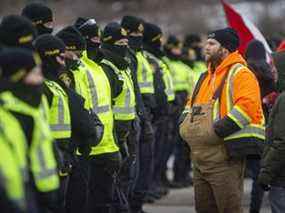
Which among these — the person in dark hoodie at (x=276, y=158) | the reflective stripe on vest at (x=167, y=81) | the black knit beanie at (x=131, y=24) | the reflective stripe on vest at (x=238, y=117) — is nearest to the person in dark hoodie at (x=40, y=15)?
the reflective stripe on vest at (x=238, y=117)

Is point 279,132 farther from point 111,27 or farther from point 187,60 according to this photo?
point 187,60

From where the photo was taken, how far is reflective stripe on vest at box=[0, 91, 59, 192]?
6.52 meters

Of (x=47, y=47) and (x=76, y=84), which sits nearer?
(x=47, y=47)

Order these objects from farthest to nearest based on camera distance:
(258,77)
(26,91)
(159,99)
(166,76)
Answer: (166,76) → (159,99) → (258,77) → (26,91)

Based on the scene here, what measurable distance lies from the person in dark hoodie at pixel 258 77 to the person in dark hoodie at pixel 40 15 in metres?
2.98

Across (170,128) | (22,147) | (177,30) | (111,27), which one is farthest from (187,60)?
(177,30)

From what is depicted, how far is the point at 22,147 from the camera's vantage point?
633 centimetres

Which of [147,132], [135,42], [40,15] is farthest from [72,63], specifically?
[135,42]

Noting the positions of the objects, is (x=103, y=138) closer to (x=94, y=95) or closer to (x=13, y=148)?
(x=94, y=95)

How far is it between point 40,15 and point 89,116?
3.93ft

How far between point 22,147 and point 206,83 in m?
3.57

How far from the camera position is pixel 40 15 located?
9516mm

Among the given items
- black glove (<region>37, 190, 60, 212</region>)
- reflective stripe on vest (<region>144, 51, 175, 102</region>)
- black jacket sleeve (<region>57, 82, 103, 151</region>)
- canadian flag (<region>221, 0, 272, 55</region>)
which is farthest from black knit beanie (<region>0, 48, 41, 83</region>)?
reflective stripe on vest (<region>144, 51, 175, 102</region>)

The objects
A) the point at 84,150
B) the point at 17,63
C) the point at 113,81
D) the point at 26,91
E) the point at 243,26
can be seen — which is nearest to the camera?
the point at 17,63
